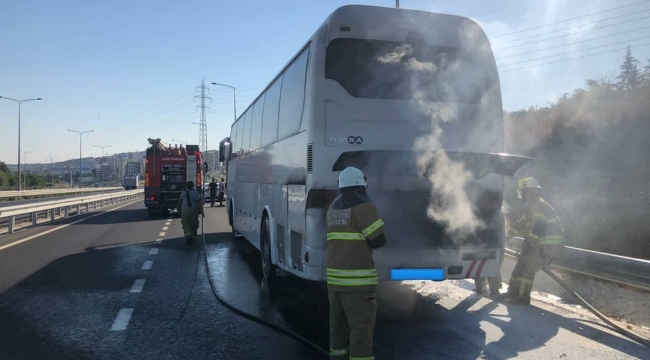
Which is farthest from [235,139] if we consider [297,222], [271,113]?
[297,222]

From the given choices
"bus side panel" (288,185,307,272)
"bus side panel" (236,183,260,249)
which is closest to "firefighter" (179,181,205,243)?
"bus side panel" (236,183,260,249)

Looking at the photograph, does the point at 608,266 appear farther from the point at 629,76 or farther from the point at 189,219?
the point at 629,76

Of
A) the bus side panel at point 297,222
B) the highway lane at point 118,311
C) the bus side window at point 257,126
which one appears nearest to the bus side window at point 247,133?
the bus side window at point 257,126

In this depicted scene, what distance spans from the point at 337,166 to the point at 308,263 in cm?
114

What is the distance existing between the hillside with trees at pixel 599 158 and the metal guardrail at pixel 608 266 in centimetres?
480

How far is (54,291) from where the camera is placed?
7355mm

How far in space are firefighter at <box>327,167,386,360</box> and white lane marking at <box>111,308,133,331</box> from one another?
2901 mm

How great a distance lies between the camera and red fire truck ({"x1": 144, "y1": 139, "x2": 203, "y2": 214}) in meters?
22.0

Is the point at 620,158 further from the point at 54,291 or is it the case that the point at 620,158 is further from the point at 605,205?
the point at 54,291

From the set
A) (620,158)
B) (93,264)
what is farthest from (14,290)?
(620,158)

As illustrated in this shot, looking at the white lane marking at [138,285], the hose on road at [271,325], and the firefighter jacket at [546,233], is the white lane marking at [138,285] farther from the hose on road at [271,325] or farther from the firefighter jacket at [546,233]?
the firefighter jacket at [546,233]

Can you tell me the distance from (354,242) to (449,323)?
252 cm

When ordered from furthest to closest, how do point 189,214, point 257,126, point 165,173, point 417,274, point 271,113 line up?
point 165,173 → point 189,214 → point 257,126 → point 271,113 → point 417,274

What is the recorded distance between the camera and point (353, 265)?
3.86 metres
